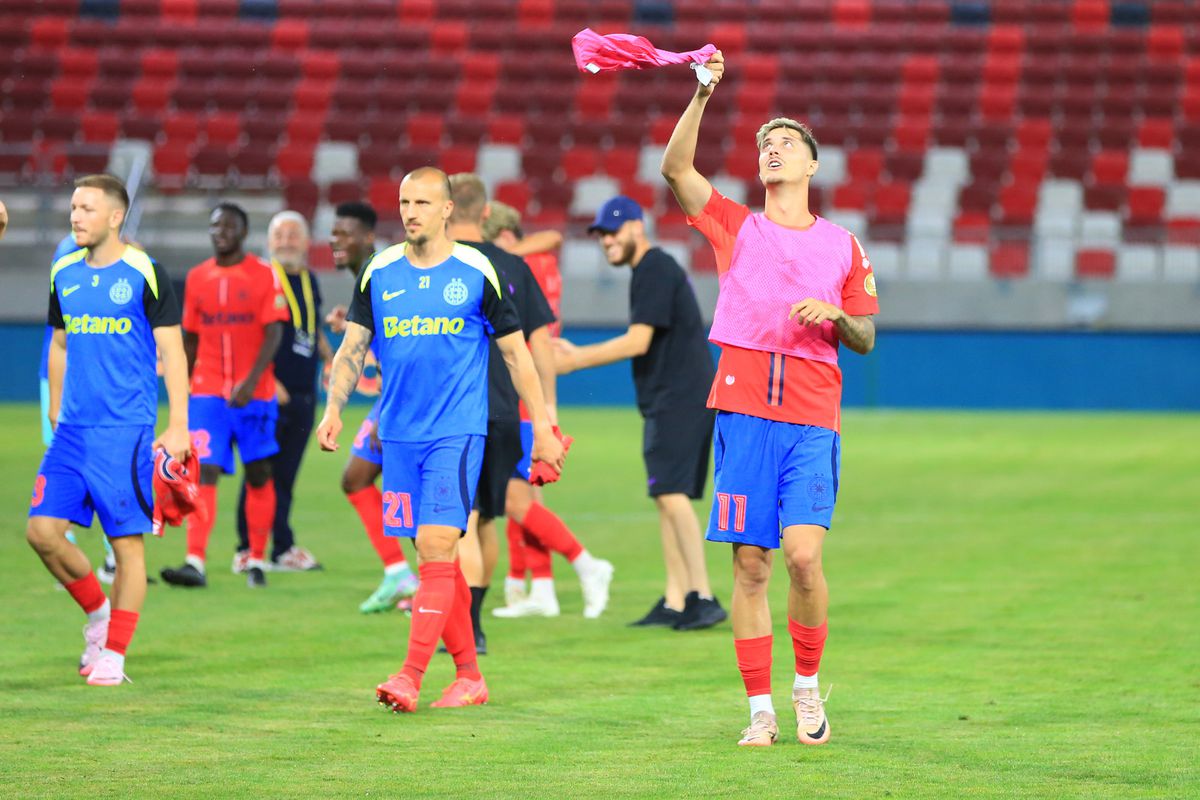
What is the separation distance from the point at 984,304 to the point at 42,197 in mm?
13033

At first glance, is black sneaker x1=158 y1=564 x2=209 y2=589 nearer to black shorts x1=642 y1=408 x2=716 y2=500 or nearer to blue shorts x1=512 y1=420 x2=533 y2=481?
blue shorts x1=512 y1=420 x2=533 y2=481

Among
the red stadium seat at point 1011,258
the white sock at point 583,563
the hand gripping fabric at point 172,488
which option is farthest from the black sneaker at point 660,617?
the red stadium seat at point 1011,258

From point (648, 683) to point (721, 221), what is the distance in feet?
6.91

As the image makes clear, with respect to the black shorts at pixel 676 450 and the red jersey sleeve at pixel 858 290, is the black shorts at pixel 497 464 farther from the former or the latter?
the red jersey sleeve at pixel 858 290

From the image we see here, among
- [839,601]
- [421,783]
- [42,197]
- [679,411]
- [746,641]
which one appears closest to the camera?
[421,783]

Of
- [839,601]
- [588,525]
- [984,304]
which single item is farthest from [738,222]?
[984,304]

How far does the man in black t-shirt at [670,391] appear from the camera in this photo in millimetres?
8984

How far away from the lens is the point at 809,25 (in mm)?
32688

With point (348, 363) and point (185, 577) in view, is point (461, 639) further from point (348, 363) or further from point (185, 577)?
point (185, 577)

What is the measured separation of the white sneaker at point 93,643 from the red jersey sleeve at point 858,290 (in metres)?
3.39

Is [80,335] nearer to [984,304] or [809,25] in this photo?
[984,304]

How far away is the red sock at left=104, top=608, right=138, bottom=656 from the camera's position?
23.9ft

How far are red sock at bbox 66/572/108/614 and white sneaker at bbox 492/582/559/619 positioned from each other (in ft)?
7.96

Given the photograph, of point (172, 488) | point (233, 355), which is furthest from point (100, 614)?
point (233, 355)
